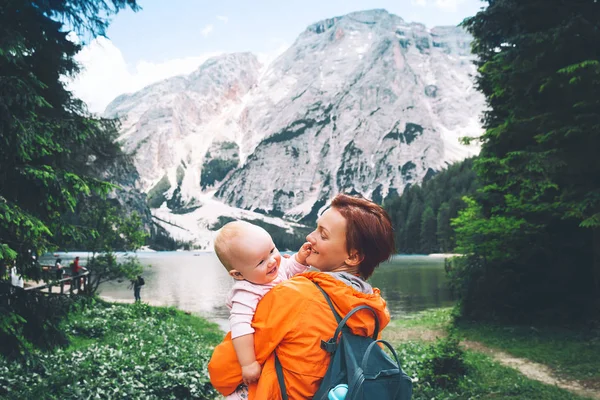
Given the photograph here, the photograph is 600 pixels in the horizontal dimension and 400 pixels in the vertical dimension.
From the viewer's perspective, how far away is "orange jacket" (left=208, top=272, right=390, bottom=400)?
6.05 ft

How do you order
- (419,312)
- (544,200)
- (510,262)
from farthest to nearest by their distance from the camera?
(419,312) → (510,262) → (544,200)

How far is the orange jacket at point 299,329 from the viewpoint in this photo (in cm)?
184

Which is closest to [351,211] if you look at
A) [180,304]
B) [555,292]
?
[555,292]

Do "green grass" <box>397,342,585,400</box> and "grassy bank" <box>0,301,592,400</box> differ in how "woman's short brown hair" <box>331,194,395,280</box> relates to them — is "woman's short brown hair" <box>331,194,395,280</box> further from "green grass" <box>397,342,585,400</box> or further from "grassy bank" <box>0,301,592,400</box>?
"green grass" <box>397,342,585,400</box>

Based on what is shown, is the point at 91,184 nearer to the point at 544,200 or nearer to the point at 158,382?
the point at 158,382

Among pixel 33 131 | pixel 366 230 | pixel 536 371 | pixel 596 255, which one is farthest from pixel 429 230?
pixel 366 230

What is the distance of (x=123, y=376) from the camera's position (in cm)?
738

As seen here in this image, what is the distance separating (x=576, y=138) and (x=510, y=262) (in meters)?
5.66

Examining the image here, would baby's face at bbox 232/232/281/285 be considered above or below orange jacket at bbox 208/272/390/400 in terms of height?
above

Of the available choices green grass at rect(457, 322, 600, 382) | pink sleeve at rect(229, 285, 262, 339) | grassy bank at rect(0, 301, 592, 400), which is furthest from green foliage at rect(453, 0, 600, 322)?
pink sleeve at rect(229, 285, 262, 339)

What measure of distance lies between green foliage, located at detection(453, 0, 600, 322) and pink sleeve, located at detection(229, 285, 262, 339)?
33.1 ft

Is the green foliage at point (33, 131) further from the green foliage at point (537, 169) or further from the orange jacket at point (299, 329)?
the green foliage at point (537, 169)

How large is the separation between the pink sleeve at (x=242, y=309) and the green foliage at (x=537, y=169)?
33.1 feet

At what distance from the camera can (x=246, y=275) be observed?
78.4 inches
